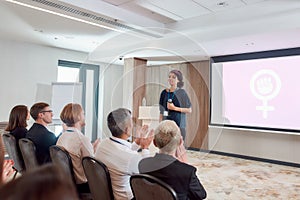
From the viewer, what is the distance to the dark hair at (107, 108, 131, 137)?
186 cm

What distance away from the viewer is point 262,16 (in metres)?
3.85

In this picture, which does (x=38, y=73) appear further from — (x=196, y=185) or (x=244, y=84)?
(x=196, y=185)

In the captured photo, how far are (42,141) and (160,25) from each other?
3.38m

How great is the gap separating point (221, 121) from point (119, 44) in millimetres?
2741

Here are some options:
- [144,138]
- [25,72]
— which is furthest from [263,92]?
[25,72]

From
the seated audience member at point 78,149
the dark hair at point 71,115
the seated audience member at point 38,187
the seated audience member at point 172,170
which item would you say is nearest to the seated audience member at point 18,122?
the dark hair at point 71,115

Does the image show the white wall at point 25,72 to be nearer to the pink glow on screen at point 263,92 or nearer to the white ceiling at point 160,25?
the white ceiling at point 160,25

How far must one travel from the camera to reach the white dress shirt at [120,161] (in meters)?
1.71

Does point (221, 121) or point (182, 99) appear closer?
point (182, 99)

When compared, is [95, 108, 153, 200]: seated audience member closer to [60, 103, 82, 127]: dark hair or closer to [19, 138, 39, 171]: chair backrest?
[60, 103, 82, 127]: dark hair

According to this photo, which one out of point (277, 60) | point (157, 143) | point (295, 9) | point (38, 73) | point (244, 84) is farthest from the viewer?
point (38, 73)

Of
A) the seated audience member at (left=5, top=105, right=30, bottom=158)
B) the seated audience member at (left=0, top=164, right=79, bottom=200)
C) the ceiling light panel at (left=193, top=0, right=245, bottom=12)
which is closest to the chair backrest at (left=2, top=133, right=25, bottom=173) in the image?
the seated audience member at (left=5, top=105, right=30, bottom=158)

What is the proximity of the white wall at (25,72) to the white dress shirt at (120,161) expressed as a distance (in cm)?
466

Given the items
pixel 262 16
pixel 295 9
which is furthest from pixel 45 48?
pixel 295 9
